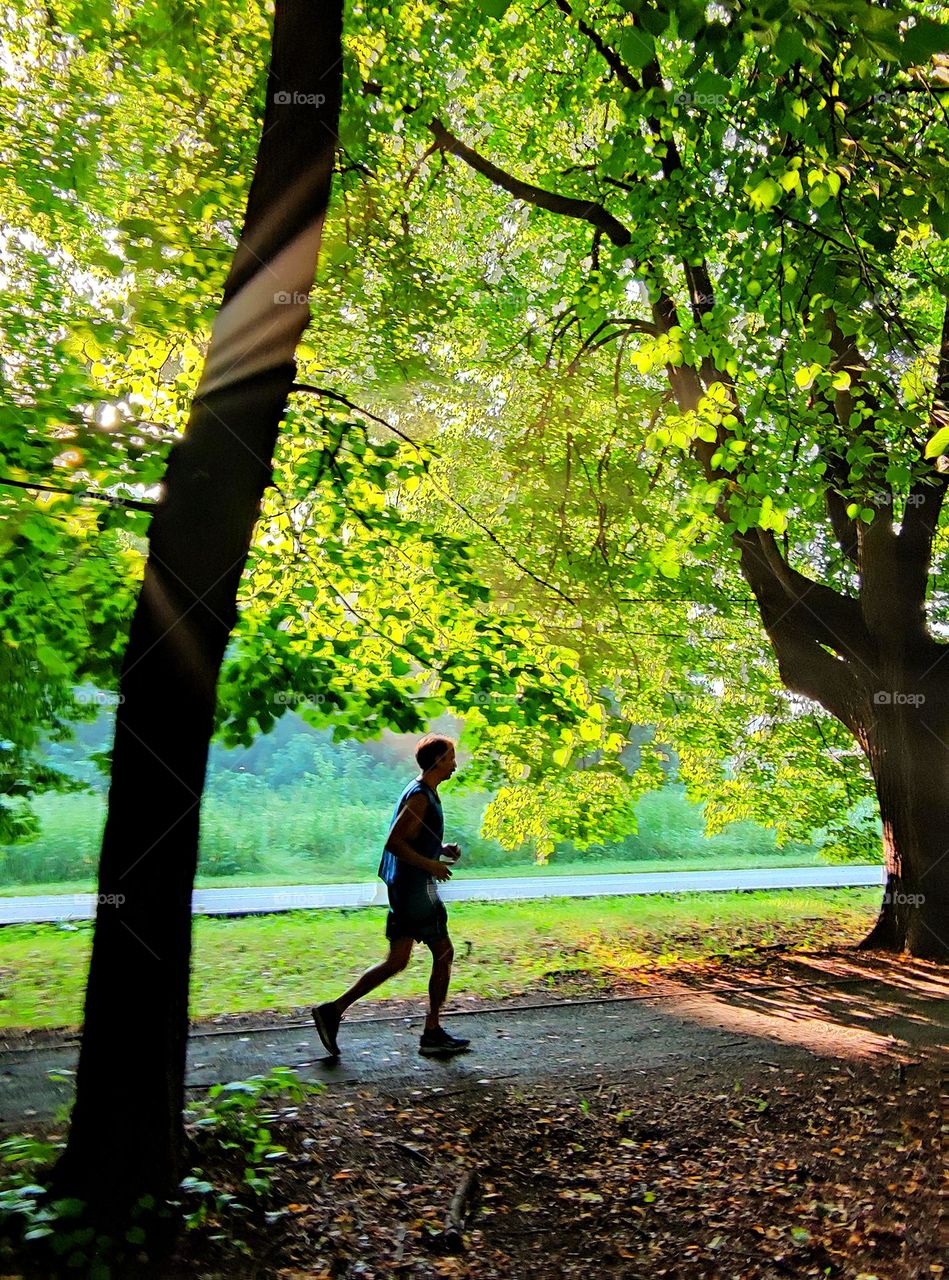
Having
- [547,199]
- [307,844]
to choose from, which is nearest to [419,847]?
[547,199]

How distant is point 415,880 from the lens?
5988 mm

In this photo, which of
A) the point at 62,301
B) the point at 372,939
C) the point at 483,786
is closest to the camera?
the point at 483,786

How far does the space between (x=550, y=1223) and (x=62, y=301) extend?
914 cm

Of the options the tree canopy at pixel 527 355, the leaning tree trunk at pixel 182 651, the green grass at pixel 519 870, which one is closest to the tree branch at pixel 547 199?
the tree canopy at pixel 527 355

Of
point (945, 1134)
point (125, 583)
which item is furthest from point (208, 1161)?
point (945, 1134)

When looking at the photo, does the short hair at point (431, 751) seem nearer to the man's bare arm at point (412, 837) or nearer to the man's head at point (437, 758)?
the man's head at point (437, 758)

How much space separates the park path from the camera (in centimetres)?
574

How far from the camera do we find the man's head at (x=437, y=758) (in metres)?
6.14

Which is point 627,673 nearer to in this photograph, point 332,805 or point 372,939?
point 372,939

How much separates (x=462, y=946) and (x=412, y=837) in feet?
21.4

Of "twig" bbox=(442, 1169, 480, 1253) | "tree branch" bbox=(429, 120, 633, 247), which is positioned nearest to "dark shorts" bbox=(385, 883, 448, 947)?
"twig" bbox=(442, 1169, 480, 1253)

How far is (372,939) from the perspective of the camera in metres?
13.2

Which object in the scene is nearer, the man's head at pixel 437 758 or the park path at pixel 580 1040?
the park path at pixel 580 1040

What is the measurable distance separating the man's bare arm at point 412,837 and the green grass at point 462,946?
3070 mm
